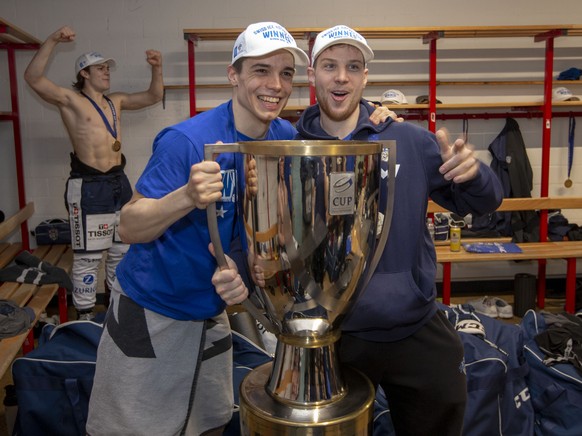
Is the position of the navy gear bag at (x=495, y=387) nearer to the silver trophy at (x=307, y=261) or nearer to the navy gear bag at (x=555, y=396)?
the navy gear bag at (x=555, y=396)

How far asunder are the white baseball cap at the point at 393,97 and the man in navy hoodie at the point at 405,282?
2835mm

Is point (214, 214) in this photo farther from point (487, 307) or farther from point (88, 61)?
point (487, 307)

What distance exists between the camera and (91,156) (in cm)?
385

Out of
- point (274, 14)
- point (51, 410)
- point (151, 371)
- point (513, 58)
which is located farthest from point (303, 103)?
point (151, 371)

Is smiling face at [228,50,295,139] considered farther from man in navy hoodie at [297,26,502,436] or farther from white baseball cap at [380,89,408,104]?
white baseball cap at [380,89,408,104]

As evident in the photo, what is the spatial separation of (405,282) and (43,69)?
10.6ft

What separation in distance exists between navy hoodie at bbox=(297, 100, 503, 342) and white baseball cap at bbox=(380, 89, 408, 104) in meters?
2.84

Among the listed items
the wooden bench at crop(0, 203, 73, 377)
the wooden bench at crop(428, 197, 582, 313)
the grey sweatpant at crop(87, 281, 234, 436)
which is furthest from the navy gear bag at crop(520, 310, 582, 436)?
the wooden bench at crop(0, 203, 73, 377)

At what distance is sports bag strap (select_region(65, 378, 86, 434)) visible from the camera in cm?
210

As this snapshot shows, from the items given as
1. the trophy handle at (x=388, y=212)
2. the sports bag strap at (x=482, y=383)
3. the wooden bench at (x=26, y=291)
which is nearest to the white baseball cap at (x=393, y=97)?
the sports bag strap at (x=482, y=383)

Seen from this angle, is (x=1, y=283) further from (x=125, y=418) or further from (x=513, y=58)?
(x=513, y=58)

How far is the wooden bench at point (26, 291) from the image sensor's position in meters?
2.26

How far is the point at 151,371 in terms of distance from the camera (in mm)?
1438

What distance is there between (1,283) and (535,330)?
9.81 feet
